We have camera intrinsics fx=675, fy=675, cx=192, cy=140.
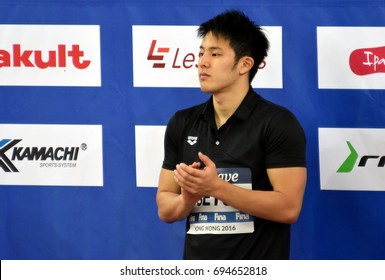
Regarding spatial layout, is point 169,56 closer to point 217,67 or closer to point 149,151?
point 149,151

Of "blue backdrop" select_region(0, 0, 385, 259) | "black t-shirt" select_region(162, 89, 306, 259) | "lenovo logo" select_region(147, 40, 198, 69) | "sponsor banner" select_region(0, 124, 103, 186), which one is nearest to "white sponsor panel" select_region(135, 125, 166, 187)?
"blue backdrop" select_region(0, 0, 385, 259)

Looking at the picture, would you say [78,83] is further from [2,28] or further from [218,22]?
[218,22]

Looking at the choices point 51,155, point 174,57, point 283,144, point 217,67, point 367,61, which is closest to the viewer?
point 283,144

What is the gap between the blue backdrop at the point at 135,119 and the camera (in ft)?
9.03

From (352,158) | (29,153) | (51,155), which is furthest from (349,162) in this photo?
(29,153)

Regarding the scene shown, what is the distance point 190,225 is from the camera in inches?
87.9

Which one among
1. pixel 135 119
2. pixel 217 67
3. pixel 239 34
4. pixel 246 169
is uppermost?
pixel 239 34

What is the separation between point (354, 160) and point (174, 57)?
856 millimetres

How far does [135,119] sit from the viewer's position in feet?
9.44

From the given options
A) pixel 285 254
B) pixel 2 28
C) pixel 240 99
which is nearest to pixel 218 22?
pixel 240 99

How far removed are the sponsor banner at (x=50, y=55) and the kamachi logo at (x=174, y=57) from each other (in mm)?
240

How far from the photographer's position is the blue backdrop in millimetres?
2752

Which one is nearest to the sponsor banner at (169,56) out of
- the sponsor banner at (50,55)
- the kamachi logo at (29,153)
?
the sponsor banner at (50,55)

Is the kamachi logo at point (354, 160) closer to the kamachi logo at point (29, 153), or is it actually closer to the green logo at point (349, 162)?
the green logo at point (349, 162)
